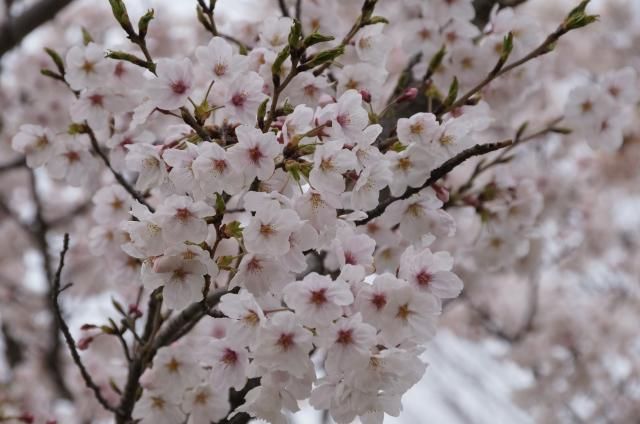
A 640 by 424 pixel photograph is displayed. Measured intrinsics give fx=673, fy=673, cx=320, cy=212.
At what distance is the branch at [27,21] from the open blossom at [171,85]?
1.70 metres

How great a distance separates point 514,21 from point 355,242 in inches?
38.5

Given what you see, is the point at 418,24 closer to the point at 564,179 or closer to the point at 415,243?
the point at 415,243

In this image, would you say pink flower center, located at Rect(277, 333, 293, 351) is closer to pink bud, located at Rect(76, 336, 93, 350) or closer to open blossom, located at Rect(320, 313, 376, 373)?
open blossom, located at Rect(320, 313, 376, 373)

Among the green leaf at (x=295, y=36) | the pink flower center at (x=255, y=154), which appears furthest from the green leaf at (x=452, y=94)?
the pink flower center at (x=255, y=154)

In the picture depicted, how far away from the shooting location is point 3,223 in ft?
17.9

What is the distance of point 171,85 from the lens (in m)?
1.32

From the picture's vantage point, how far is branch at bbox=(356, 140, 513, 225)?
4.09ft

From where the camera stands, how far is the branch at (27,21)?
2.75 meters

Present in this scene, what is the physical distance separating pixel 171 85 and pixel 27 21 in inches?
69.6

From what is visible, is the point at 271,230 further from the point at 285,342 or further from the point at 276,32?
the point at 276,32

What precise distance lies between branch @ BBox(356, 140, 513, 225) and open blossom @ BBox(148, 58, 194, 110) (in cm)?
44

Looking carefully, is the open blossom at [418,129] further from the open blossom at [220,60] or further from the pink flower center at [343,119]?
the open blossom at [220,60]

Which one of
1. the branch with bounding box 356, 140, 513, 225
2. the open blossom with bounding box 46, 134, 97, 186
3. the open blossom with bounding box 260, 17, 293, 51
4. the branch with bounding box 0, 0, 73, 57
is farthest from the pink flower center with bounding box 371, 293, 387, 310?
the branch with bounding box 0, 0, 73, 57

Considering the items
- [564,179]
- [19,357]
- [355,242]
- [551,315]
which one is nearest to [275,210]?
[355,242]
